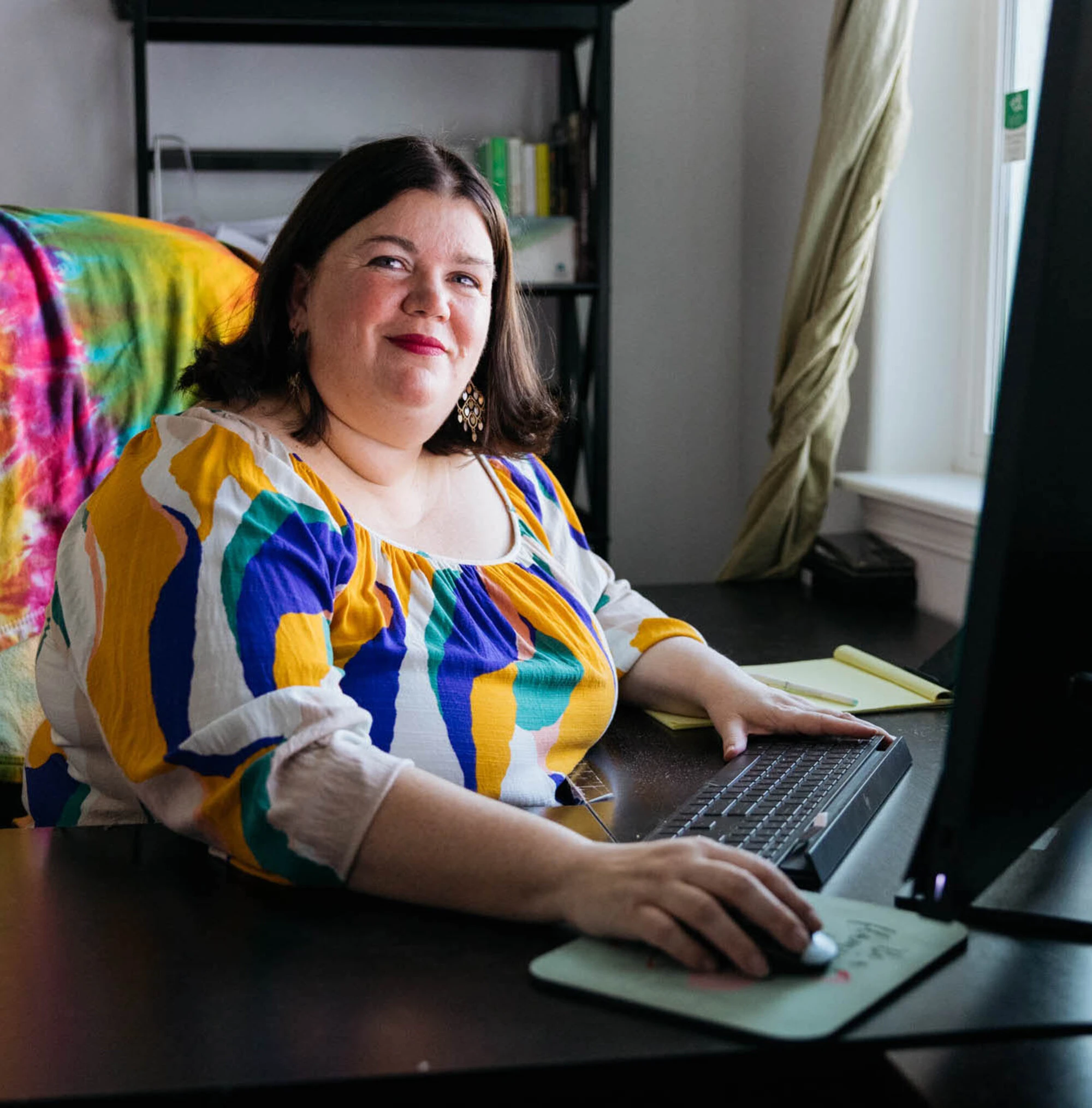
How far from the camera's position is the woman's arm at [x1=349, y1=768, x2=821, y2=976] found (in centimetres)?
71

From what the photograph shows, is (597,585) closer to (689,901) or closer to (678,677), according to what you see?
(678,677)

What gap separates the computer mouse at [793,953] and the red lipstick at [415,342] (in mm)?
683

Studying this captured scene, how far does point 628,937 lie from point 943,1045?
0.57ft

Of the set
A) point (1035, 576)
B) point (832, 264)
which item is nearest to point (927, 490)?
point (832, 264)

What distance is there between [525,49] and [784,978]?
9.22ft

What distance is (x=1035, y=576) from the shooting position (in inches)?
27.5

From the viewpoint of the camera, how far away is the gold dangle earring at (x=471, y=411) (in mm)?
1431

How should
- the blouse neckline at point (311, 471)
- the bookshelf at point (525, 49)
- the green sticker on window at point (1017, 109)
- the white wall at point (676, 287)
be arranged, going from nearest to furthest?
the blouse neckline at point (311, 471) < the green sticker on window at point (1017, 109) < the bookshelf at point (525, 49) < the white wall at point (676, 287)

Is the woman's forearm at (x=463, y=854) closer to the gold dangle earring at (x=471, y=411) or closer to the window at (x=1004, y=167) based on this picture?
the gold dangle earring at (x=471, y=411)

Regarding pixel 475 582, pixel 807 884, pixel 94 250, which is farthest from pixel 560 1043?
pixel 94 250

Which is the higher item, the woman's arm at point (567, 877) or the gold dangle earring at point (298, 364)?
the gold dangle earring at point (298, 364)

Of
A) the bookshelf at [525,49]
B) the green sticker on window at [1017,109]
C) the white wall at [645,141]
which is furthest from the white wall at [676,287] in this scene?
the green sticker on window at [1017,109]

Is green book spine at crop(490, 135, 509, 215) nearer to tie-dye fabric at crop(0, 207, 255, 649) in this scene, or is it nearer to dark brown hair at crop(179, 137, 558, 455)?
tie-dye fabric at crop(0, 207, 255, 649)

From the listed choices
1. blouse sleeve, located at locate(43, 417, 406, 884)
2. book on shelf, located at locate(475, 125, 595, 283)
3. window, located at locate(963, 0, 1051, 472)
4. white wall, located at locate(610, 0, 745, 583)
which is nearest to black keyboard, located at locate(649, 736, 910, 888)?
blouse sleeve, located at locate(43, 417, 406, 884)
